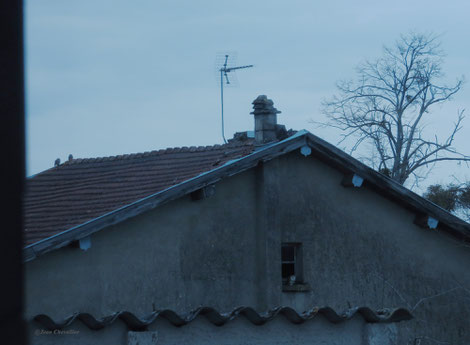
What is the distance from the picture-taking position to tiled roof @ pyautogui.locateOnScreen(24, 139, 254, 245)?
Result: 13320mm

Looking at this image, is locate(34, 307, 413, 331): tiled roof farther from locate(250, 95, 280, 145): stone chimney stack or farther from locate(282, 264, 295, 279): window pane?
locate(250, 95, 280, 145): stone chimney stack

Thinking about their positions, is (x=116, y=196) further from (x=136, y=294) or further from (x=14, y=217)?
(x=14, y=217)

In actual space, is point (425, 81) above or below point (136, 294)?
above

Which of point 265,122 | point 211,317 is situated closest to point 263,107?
point 265,122

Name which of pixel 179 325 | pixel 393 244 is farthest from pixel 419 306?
pixel 179 325

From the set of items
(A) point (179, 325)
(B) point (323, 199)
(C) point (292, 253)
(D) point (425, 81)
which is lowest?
(A) point (179, 325)

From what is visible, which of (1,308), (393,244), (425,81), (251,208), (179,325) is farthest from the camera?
(425,81)

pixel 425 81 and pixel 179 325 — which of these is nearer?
pixel 179 325

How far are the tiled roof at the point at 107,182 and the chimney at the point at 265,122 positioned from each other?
268 millimetres

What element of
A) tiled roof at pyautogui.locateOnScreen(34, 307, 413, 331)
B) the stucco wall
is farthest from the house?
tiled roof at pyautogui.locateOnScreen(34, 307, 413, 331)

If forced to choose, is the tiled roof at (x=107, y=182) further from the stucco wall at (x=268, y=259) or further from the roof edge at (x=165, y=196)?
the stucco wall at (x=268, y=259)

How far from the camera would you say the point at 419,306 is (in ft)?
47.3

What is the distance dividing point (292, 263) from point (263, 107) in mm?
2925

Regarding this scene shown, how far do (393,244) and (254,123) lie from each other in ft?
10.9
